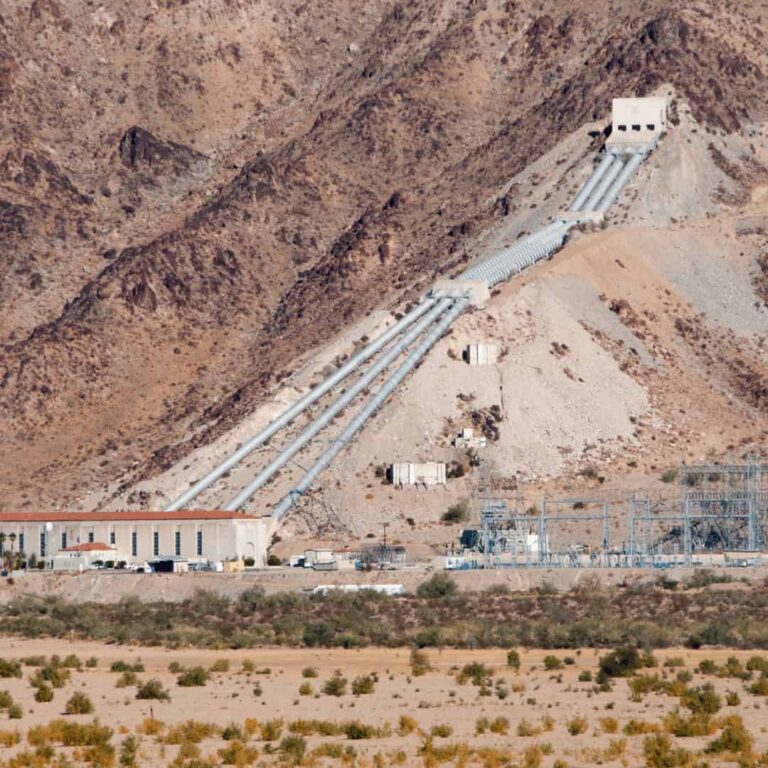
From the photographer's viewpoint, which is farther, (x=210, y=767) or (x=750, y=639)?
(x=750, y=639)

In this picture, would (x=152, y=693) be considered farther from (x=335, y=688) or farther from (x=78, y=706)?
(x=335, y=688)

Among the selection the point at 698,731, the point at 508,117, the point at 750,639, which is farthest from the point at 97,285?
the point at 698,731

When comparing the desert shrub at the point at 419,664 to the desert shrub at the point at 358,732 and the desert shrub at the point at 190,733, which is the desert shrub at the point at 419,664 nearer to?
the desert shrub at the point at 190,733

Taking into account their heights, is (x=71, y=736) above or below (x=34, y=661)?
below

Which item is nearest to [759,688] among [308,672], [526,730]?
[526,730]

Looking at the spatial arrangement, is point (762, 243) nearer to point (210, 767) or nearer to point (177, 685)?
point (177, 685)

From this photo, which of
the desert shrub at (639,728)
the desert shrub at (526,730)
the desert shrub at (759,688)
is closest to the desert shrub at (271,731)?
the desert shrub at (526,730)
